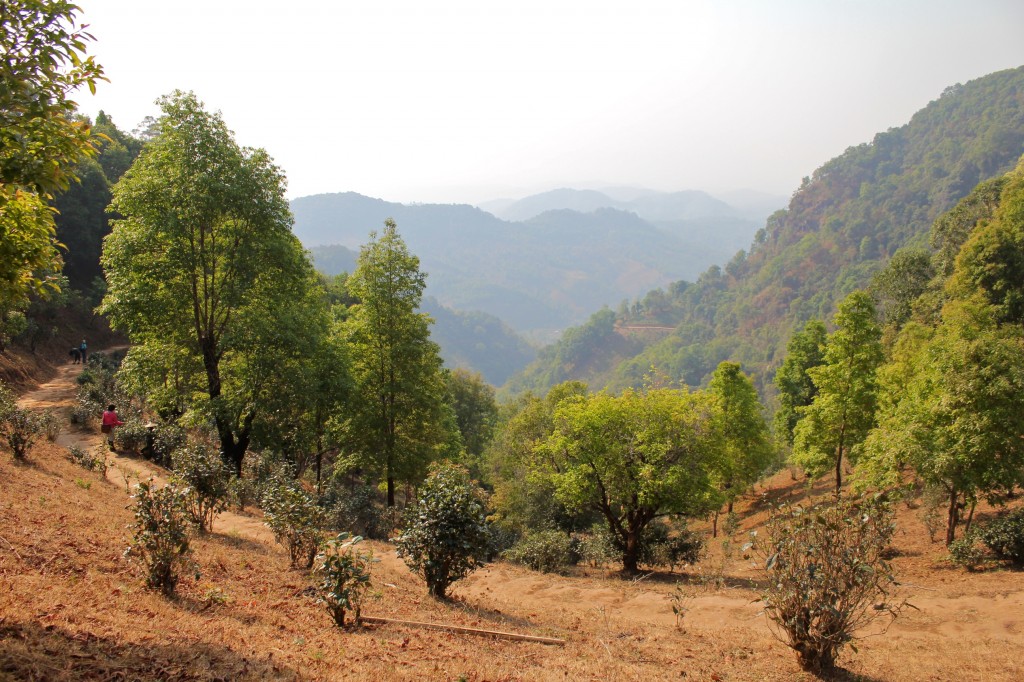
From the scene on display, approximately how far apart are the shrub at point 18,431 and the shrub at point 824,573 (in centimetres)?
1384

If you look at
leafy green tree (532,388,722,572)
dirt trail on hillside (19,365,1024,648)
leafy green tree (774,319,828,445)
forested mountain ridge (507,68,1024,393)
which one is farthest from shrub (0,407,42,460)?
forested mountain ridge (507,68,1024,393)

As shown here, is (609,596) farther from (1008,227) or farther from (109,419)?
(1008,227)

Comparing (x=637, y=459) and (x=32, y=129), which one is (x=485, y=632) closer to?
(x=32, y=129)

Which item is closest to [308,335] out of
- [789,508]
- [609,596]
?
[609,596]

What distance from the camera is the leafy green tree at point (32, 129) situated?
14.7 feet

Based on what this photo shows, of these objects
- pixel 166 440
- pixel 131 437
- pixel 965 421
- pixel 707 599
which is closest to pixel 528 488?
pixel 707 599

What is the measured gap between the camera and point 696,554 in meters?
16.7

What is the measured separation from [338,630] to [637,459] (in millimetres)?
11421

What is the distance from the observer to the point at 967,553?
1383 cm

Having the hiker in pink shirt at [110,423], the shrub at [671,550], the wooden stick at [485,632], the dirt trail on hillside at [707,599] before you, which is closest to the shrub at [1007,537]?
the dirt trail on hillside at [707,599]

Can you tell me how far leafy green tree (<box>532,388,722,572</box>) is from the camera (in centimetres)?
1587

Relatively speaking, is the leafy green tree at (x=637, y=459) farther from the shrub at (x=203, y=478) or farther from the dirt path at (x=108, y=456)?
the shrub at (x=203, y=478)

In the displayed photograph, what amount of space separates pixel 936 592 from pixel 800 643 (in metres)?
8.41

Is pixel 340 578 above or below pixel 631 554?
above
